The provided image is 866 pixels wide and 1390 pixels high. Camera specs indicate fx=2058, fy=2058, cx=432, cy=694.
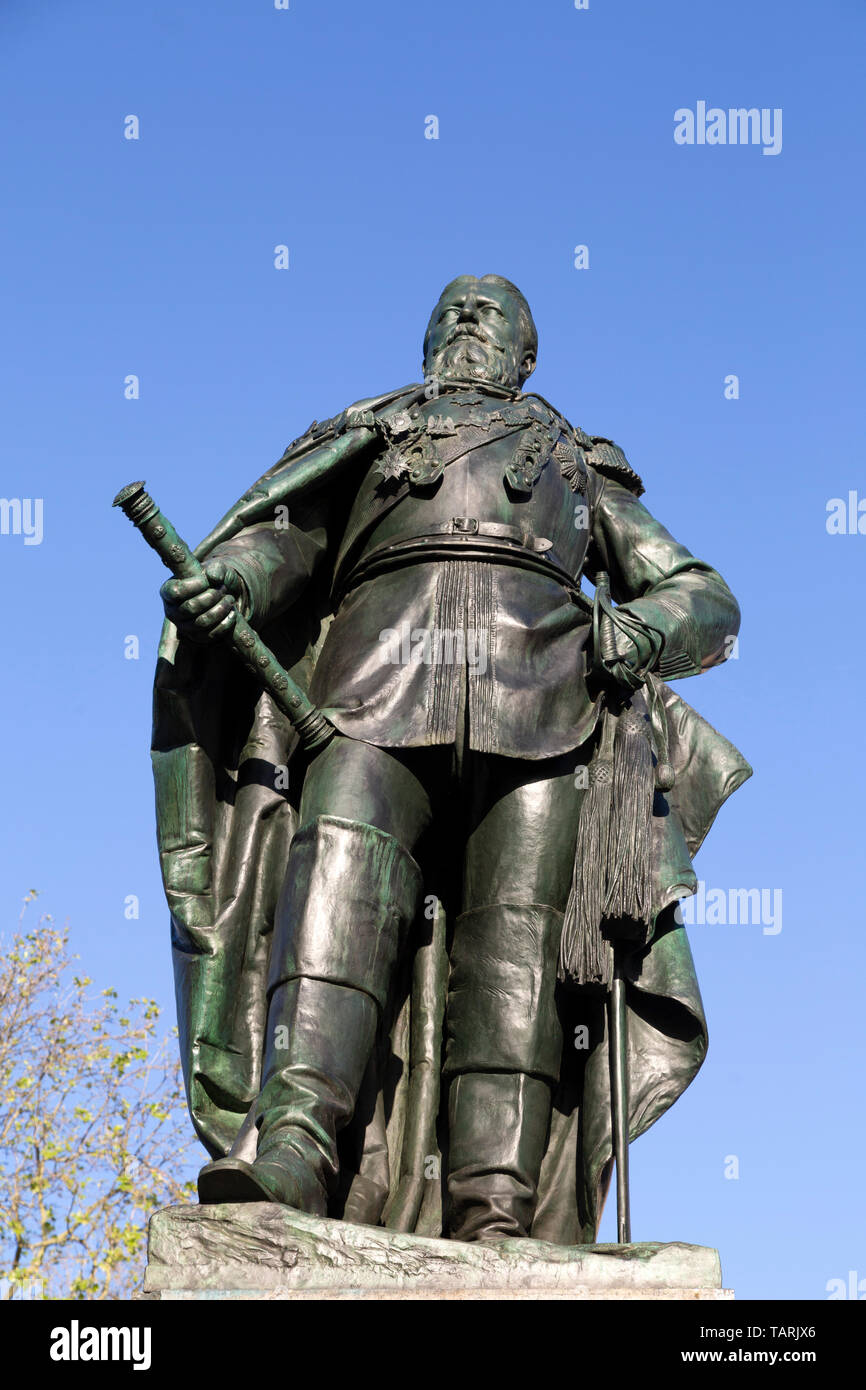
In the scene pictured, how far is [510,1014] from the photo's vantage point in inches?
278

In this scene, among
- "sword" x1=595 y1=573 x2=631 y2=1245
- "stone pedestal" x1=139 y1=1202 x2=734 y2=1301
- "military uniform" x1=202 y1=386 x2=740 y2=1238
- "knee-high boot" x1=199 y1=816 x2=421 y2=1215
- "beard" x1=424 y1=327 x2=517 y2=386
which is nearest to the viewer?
"stone pedestal" x1=139 y1=1202 x2=734 y2=1301

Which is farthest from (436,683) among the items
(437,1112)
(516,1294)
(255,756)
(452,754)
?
(516,1294)

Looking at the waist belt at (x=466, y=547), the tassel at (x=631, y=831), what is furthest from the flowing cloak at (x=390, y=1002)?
the waist belt at (x=466, y=547)

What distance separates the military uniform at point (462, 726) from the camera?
6766 millimetres

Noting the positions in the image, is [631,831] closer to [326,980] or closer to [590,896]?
[590,896]

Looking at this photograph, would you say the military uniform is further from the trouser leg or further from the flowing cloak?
the flowing cloak

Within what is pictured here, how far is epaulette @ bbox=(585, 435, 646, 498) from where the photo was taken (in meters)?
8.20

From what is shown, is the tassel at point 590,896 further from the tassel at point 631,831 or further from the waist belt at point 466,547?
the waist belt at point 466,547

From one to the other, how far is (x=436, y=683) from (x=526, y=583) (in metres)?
0.58

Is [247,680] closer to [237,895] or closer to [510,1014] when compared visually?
[237,895]

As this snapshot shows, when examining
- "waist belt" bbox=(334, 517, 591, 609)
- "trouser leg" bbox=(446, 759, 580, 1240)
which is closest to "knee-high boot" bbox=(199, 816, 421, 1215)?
"trouser leg" bbox=(446, 759, 580, 1240)

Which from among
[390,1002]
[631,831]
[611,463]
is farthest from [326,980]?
[611,463]

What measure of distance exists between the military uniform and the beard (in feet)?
0.51
